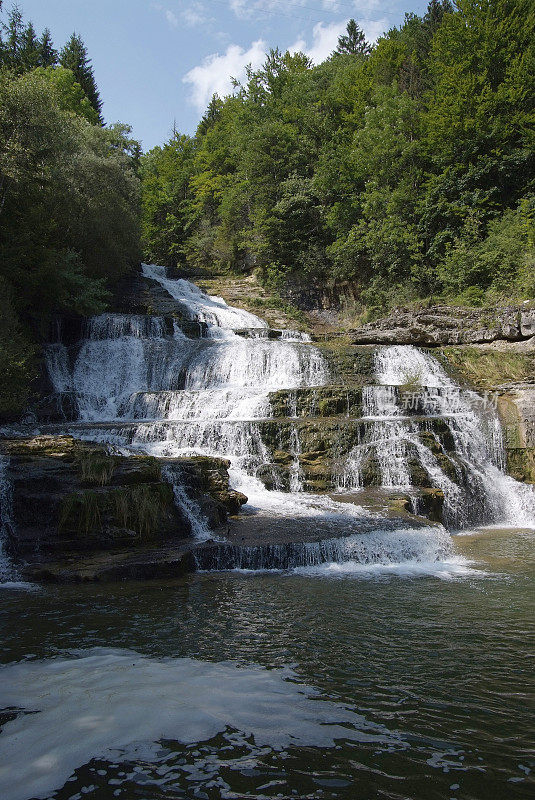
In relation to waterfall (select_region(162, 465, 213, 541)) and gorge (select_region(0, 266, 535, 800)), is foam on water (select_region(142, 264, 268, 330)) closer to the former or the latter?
gorge (select_region(0, 266, 535, 800))

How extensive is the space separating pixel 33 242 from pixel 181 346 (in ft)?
19.8

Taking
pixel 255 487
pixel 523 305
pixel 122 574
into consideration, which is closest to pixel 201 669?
pixel 122 574

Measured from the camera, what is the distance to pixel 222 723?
2.80m

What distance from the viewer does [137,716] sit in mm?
2783

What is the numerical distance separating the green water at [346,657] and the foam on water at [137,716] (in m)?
0.07

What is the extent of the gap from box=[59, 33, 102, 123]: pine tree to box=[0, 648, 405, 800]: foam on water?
5591cm

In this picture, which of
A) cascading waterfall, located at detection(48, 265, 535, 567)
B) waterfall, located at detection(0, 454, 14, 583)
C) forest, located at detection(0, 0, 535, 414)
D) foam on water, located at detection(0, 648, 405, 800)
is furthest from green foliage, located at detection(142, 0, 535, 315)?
foam on water, located at detection(0, 648, 405, 800)

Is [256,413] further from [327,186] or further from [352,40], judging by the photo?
[352,40]

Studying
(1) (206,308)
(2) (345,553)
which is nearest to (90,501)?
(2) (345,553)

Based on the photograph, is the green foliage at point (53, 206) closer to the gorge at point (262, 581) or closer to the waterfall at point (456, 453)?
the gorge at point (262, 581)

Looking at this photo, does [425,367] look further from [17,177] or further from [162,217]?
[162,217]

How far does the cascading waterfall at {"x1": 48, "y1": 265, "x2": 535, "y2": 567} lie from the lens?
1141 cm

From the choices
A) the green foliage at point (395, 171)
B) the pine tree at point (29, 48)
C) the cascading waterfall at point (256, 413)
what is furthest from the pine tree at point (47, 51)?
the cascading waterfall at point (256, 413)

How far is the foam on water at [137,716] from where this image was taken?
2.44 metres
